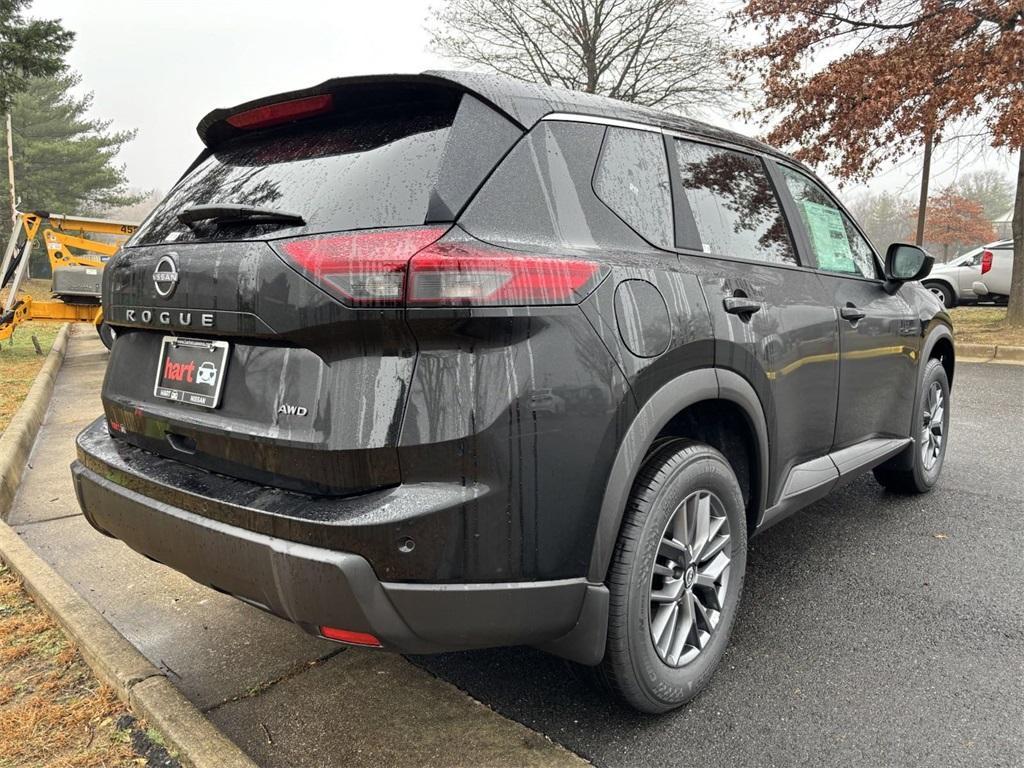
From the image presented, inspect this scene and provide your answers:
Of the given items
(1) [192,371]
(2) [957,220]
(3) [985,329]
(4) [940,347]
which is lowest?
(3) [985,329]

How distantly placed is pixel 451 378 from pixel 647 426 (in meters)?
0.59

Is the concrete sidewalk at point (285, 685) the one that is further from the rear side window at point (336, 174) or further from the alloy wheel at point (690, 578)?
the rear side window at point (336, 174)

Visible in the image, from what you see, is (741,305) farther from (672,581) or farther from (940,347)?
(940,347)

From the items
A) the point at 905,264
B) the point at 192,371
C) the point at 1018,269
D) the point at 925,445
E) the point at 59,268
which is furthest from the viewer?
the point at 1018,269

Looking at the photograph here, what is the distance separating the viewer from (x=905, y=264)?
11.7 feet

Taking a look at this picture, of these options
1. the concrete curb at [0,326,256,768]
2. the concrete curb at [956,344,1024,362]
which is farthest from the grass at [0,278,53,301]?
the concrete curb at [956,344,1024,362]

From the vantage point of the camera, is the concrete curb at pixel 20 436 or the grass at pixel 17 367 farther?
the grass at pixel 17 367

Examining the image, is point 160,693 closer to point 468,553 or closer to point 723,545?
point 468,553

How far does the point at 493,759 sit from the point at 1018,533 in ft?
9.81

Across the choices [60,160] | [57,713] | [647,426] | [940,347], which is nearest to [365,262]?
[647,426]

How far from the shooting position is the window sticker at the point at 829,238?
3.15m

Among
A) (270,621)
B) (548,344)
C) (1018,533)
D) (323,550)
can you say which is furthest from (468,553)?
(1018,533)

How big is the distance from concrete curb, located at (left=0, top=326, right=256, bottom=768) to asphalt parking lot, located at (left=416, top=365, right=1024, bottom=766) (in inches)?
30.0

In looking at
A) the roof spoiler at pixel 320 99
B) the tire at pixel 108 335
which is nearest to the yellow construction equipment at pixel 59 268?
the tire at pixel 108 335
